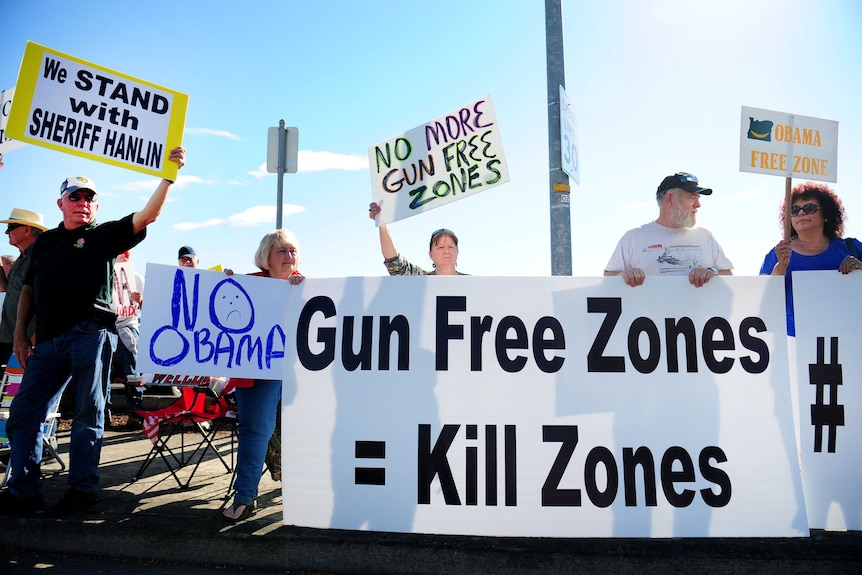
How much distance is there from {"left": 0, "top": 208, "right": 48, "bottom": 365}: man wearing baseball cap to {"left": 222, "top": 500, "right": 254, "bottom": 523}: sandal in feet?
9.41

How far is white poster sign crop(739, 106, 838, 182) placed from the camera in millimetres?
3418

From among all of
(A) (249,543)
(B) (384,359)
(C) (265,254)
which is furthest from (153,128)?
(A) (249,543)

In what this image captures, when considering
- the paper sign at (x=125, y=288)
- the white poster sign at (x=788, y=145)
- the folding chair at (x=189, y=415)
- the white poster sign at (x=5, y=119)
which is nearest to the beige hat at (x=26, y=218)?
the white poster sign at (x=5, y=119)

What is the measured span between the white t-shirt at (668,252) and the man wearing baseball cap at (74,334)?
113 inches

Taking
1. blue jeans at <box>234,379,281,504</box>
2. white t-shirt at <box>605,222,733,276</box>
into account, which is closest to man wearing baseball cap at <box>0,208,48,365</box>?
blue jeans at <box>234,379,281,504</box>

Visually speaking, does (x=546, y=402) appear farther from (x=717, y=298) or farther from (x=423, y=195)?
(x=423, y=195)

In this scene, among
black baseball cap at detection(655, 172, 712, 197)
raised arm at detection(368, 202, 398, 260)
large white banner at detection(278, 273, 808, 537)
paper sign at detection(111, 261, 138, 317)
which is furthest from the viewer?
paper sign at detection(111, 261, 138, 317)

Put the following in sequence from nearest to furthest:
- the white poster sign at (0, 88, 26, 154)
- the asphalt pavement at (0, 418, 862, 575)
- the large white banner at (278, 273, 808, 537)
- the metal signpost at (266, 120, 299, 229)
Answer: the asphalt pavement at (0, 418, 862, 575), the large white banner at (278, 273, 808, 537), the white poster sign at (0, 88, 26, 154), the metal signpost at (266, 120, 299, 229)

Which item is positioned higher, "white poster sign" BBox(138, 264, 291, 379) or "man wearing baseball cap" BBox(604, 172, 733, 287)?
"man wearing baseball cap" BBox(604, 172, 733, 287)

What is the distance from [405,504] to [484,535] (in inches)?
16.8

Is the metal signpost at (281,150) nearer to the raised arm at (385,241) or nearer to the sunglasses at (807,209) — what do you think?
the raised arm at (385,241)

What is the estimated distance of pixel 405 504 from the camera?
2873 millimetres

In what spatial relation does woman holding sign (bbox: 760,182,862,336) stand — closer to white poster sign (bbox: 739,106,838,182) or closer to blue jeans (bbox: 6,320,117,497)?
white poster sign (bbox: 739,106,838,182)

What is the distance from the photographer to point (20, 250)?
4.72m
